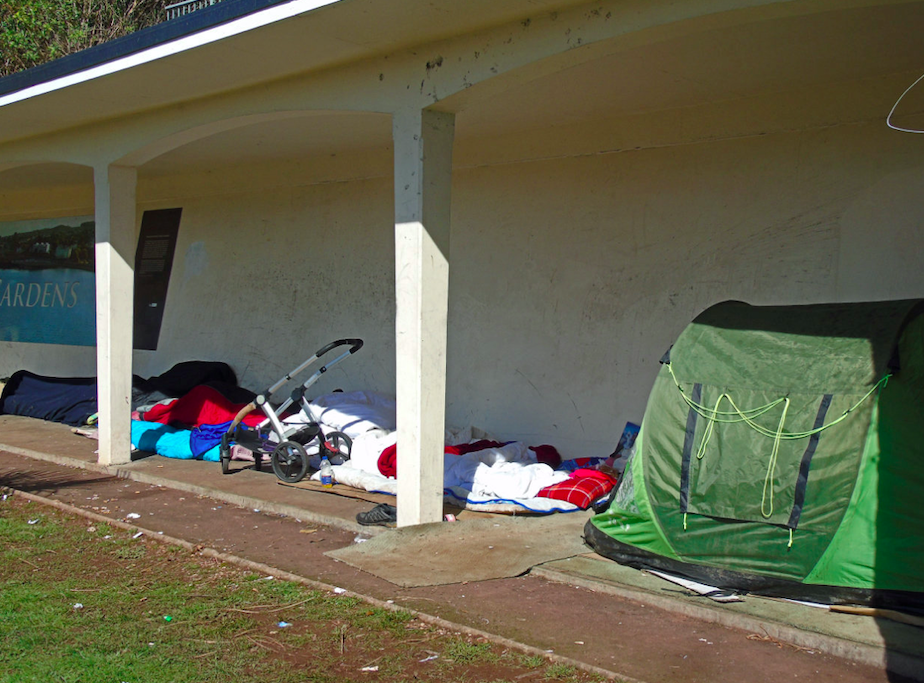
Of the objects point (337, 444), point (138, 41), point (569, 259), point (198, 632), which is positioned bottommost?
point (198, 632)

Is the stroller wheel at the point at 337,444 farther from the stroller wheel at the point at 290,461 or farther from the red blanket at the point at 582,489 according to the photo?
the red blanket at the point at 582,489

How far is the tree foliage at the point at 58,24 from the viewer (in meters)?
22.1

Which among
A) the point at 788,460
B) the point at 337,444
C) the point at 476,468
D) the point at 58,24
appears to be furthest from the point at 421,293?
the point at 58,24

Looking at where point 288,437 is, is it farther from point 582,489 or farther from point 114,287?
point 582,489

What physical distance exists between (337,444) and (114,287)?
252 centimetres

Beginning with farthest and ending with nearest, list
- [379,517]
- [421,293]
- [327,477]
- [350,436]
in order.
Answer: [350,436] < [327,477] < [379,517] < [421,293]

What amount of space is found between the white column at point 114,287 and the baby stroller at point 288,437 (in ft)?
3.82

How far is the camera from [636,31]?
4840mm

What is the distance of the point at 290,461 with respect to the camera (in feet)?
25.6

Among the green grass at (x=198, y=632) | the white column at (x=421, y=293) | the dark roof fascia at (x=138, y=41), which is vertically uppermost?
the dark roof fascia at (x=138, y=41)

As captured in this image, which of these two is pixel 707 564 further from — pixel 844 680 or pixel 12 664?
pixel 12 664

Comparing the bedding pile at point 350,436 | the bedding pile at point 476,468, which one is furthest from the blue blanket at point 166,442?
the bedding pile at point 476,468

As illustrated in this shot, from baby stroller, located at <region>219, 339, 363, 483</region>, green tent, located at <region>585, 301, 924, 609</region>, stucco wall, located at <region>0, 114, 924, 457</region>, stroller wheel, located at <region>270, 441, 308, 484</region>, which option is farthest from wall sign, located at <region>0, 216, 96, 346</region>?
green tent, located at <region>585, 301, 924, 609</region>

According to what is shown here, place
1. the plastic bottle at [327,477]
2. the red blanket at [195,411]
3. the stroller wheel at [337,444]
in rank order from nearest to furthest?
the plastic bottle at [327,477] → the stroller wheel at [337,444] → the red blanket at [195,411]
